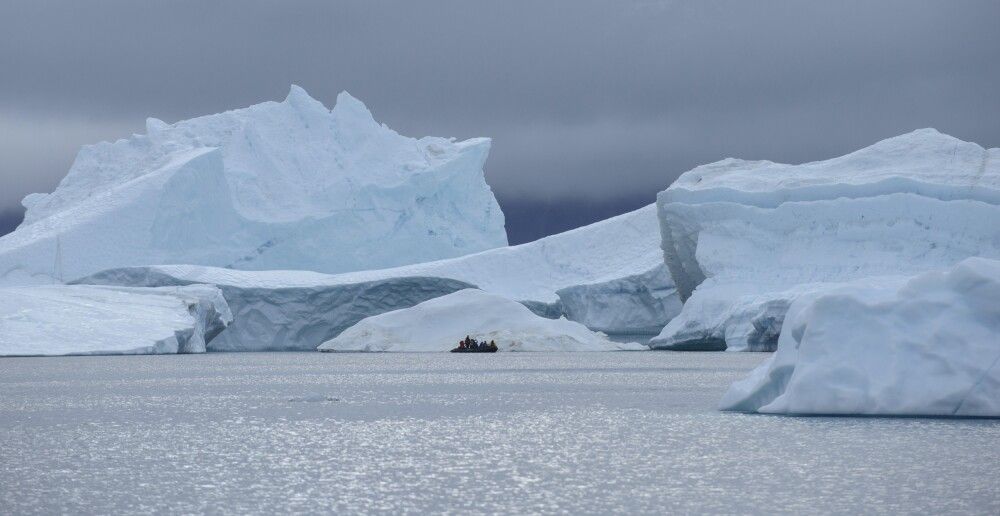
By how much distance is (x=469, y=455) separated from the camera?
27.5ft

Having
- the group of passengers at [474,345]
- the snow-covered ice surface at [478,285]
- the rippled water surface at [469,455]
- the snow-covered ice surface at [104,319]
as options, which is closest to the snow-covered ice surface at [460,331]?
the group of passengers at [474,345]

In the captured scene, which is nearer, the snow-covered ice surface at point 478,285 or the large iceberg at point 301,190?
the snow-covered ice surface at point 478,285

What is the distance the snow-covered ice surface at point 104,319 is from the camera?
2383 cm

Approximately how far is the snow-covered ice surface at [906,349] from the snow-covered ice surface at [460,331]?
20.2 m

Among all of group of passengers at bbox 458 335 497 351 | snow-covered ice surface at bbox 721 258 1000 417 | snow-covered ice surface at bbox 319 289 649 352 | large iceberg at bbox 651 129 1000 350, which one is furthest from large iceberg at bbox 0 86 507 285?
snow-covered ice surface at bbox 721 258 1000 417

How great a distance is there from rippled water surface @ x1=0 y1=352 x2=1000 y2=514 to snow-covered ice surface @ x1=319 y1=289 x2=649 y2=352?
624 inches

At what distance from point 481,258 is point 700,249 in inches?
310

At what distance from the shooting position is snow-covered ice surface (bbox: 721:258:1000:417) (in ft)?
33.2

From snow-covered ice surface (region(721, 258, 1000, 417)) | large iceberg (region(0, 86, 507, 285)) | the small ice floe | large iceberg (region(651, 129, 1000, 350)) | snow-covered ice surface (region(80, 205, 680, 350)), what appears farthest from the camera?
large iceberg (region(0, 86, 507, 285))

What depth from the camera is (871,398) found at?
10.3 m

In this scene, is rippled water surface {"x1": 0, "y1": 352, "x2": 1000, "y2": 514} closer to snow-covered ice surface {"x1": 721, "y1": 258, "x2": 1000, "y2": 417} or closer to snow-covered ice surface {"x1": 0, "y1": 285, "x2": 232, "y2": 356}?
snow-covered ice surface {"x1": 721, "y1": 258, "x2": 1000, "y2": 417}

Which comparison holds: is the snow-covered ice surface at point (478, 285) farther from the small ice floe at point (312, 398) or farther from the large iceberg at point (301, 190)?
the small ice floe at point (312, 398)

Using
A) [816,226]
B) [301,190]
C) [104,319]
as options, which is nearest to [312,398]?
[104,319]

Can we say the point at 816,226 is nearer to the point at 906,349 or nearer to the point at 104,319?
the point at 104,319
